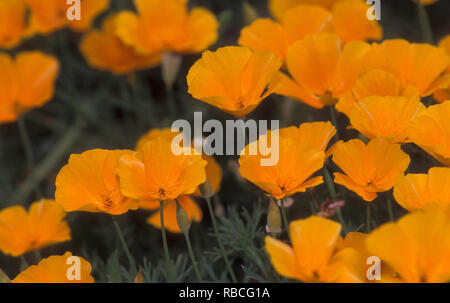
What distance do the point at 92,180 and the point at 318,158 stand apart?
37 centimetres

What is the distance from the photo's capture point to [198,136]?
1.25 meters

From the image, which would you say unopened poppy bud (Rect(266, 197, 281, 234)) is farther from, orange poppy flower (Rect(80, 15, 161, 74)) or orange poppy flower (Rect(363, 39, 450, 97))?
orange poppy flower (Rect(80, 15, 161, 74))

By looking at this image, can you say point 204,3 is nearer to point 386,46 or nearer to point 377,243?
point 386,46

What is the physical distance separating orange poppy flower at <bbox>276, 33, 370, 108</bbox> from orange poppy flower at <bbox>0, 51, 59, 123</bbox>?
0.74 meters

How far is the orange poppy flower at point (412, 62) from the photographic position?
1.13 m

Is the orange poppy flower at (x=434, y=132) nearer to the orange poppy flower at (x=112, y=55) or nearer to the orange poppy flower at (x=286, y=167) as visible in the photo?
the orange poppy flower at (x=286, y=167)

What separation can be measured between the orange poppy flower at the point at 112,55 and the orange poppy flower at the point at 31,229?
0.68 metres

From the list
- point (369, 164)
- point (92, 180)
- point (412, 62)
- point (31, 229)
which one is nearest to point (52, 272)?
point (92, 180)

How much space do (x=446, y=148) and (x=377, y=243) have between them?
0.91ft

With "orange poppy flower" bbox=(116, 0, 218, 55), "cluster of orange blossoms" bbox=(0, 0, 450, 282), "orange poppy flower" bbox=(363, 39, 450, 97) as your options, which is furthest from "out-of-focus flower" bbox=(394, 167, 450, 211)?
"orange poppy flower" bbox=(116, 0, 218, 55)

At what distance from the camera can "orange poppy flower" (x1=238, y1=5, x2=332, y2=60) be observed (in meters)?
1.26

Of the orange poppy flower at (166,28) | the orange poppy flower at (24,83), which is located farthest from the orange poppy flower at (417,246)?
the orange poppy flower at (24,83)

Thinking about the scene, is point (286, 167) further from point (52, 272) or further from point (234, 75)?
point (52, 272)
